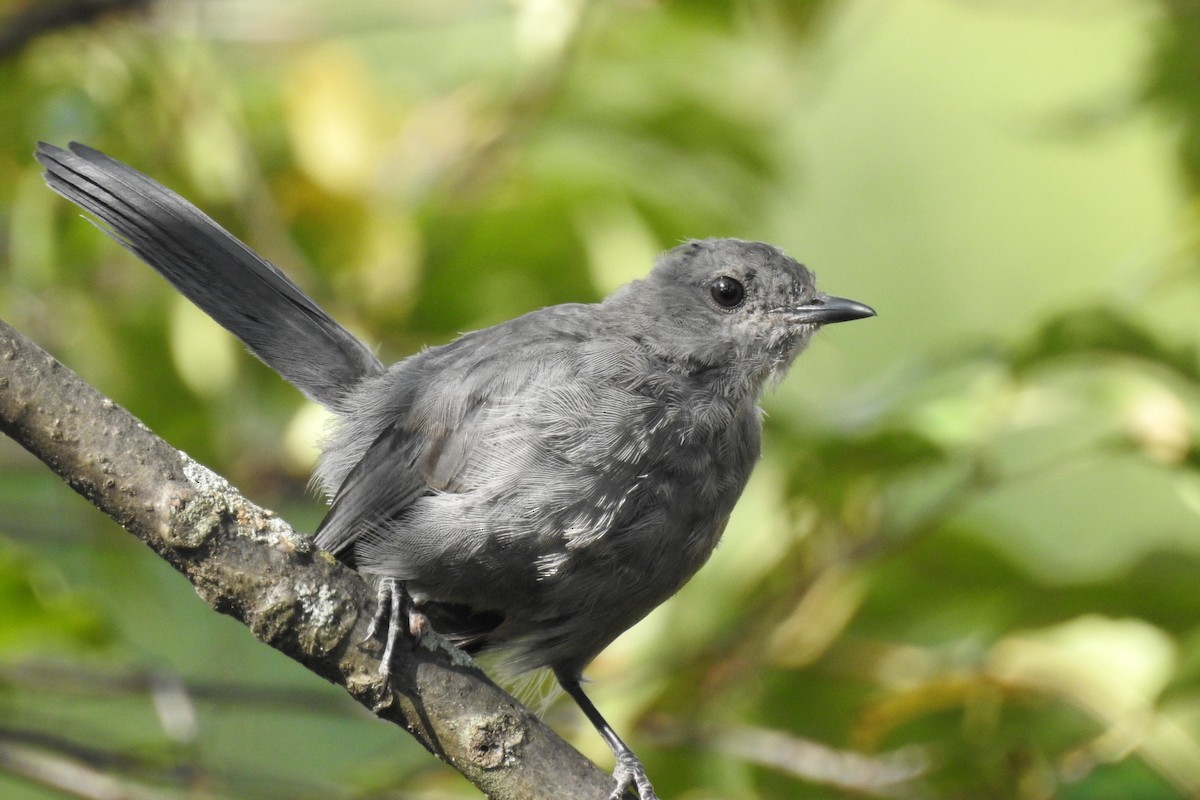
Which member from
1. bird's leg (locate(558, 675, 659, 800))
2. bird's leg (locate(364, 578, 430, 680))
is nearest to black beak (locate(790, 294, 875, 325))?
bird's leg (locate(558, 675, 659, 800))

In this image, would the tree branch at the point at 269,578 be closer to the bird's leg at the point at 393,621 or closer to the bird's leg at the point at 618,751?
the bird's leg at the point at 393,621

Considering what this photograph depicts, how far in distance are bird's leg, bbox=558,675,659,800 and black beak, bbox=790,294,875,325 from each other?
103 cm

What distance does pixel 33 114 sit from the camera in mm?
3197

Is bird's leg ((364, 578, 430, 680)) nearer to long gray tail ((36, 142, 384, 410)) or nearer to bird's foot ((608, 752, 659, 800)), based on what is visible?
bird's foot ((608, 752, 659, 800))

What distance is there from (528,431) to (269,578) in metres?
0.77

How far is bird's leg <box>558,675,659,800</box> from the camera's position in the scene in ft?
8.99

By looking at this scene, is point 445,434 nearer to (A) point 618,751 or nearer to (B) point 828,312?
(A) point 618,751

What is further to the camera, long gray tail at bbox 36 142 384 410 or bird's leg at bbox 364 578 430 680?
long gray tail at bbox 36 142 384 410

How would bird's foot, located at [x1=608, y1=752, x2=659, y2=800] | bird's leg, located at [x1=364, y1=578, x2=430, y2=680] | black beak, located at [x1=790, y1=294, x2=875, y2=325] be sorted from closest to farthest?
bird's leg, located at [x1=364, y1=578, x2=430, y2=680]
bird's foot, located at [x1=608, y1=752, x2=659, y2=800]
black beak, located at [x1=790, y1=294, x2=875, y2=325]

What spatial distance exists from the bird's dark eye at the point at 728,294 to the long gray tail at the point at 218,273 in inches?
33.9

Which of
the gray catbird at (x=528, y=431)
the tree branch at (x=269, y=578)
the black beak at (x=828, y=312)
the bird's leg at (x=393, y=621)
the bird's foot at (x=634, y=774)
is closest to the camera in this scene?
the tree branch at (x=269, y=578)

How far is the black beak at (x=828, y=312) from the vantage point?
316 cm

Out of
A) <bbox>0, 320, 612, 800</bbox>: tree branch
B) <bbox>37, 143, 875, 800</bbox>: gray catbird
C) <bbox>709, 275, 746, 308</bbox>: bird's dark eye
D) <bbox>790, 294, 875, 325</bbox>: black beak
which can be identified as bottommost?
<bbox>0, 320, 612, 800</bbox>: tree branch

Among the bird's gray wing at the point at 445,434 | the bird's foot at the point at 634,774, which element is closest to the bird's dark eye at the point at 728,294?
the bird's gray wing at the point at 445,434
